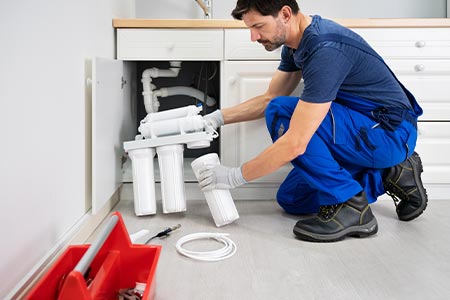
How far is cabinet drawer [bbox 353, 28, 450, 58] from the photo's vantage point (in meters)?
2.17

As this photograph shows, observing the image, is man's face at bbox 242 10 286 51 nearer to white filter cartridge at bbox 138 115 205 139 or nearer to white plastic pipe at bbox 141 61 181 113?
white filter cartridge at bbox 138 115 205 139

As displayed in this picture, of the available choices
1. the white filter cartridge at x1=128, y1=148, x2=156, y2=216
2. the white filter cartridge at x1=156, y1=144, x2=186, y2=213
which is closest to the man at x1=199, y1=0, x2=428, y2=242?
the white filter cartridge at x1=156, y1=144, x2=186, y2=213

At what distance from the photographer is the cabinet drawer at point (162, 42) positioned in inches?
85.4

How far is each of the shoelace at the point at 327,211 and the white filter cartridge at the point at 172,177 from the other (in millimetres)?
535

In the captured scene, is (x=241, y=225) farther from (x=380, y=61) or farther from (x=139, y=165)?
(x=380, y=61)

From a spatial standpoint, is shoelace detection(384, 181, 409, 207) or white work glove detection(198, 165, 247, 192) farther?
shoelace detection(384, 181, 409, 207)

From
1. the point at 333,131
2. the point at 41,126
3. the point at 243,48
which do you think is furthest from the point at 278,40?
the point at 41,126

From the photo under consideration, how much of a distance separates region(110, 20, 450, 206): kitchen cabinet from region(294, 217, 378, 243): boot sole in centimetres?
60

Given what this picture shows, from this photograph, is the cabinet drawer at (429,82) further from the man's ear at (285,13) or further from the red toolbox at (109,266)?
the red toolbox at (109,266)

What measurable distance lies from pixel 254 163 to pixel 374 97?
1.65ft

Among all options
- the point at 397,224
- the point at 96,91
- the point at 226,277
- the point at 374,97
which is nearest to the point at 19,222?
the point at 226,277

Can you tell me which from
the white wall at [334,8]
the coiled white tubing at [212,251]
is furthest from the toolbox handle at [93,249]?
the white wall at [334,8]

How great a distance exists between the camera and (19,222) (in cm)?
113

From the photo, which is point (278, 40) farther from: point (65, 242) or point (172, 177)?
point (65, 242)
